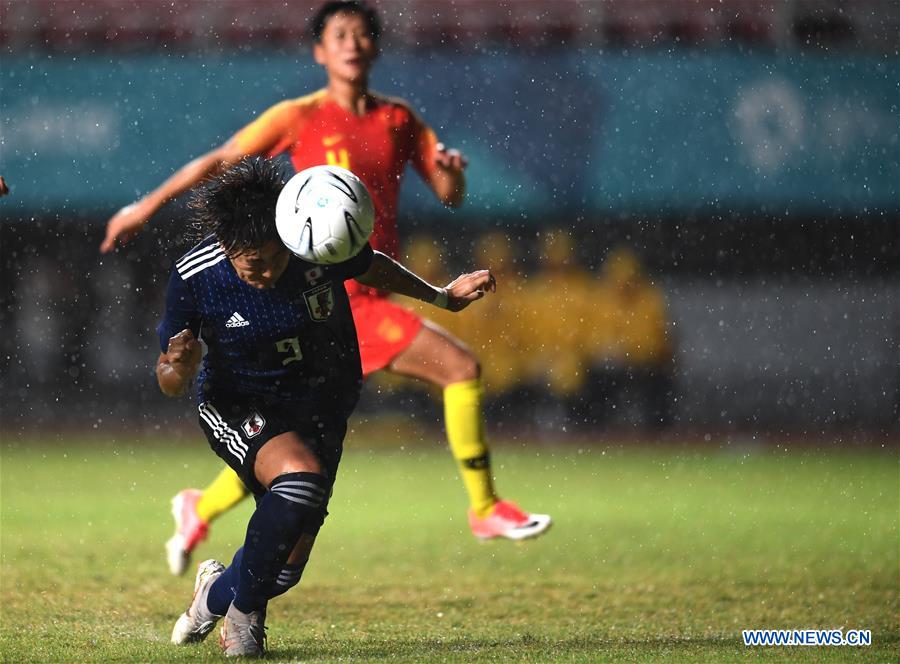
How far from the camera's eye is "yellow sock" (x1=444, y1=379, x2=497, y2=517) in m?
7.09

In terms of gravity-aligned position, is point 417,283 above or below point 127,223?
below

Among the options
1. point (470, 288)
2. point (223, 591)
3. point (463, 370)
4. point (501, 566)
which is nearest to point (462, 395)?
point (463, 370)

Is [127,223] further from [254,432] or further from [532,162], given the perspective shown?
[532,162]

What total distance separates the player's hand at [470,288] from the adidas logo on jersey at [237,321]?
796 millimetres

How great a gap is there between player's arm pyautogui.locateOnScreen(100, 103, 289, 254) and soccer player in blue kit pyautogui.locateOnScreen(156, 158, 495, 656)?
3.84 feet

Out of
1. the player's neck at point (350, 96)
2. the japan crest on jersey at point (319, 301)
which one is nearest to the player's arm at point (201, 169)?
the player's neck at point (350, 96)

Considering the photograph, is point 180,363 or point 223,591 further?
point 223,591

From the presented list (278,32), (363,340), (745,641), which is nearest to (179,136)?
(278,32)

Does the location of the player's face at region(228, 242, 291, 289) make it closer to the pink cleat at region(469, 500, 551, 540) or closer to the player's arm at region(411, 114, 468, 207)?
the player's arm at region(411, 114, 468, 207)

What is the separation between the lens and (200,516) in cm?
734

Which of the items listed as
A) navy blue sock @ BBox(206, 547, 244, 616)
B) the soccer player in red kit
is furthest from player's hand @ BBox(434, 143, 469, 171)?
navy blue sock @ BBox(206, 547, 244, 616)

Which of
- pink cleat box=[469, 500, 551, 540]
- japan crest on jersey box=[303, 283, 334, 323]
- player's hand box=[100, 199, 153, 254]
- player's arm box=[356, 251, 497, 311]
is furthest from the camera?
pink cleat box=[469, 500, 551, 540]

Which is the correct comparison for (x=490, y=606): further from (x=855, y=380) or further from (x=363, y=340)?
(x=855, y=380)

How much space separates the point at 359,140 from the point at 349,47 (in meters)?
0.48
